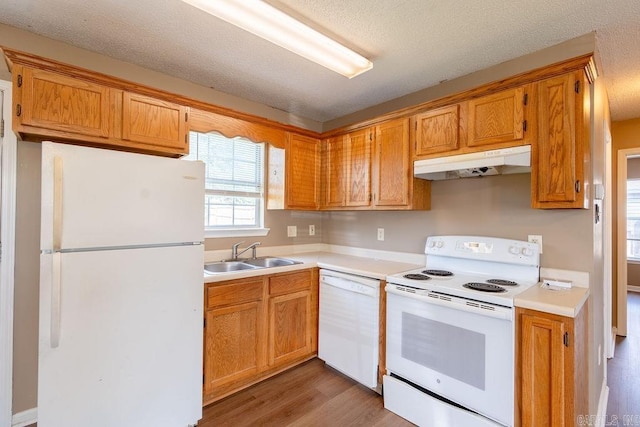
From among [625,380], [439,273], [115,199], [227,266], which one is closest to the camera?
[115,199]

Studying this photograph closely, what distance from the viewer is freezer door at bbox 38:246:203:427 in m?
1.48

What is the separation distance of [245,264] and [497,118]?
230 centimetres

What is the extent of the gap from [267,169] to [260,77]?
96cm

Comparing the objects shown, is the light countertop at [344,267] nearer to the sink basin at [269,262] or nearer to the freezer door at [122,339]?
the sink basin at [269,262]

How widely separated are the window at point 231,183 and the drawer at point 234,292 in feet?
2.24

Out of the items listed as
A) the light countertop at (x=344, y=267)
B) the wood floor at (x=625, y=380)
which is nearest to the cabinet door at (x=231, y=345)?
the light countertop at (x=344, y=267)

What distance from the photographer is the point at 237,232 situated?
286 cm

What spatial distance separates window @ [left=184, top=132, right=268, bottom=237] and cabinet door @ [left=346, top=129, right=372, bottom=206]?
92cm

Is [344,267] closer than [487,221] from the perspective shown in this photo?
No

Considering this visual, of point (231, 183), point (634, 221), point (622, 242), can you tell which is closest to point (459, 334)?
point (231, 183)

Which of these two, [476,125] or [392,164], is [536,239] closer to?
[476,125]

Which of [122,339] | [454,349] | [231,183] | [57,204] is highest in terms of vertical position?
[231,183]

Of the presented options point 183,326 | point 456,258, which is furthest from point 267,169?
point 456,258

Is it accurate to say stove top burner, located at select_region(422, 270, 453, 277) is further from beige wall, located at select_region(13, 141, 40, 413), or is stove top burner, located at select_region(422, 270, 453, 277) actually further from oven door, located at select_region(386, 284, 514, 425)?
beige wall, located at select_region(13, 141, 40, 413)
